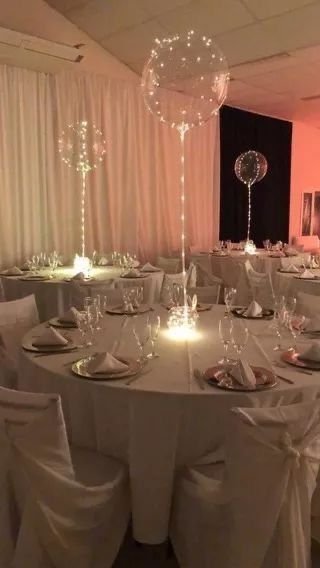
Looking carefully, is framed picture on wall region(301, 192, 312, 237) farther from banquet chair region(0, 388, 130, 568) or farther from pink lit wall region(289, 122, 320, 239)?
banquet chair region(0, 388, 130, 568)

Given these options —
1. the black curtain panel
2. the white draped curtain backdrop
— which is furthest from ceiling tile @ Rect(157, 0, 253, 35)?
the black curtain panel

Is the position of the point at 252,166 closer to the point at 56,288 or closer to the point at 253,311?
the point at 56,288

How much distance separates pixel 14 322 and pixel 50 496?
1734 millimetres

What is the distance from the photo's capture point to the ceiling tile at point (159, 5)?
570 cm

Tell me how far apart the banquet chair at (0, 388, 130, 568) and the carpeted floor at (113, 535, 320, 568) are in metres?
0.32

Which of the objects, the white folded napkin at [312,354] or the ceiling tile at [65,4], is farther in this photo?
the ceiling tile at [65,4]

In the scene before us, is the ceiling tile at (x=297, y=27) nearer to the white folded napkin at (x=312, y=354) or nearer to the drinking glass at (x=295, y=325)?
the drinking glass at (x=295, y=325)

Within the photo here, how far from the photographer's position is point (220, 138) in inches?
373

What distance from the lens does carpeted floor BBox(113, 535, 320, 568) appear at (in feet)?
7.26

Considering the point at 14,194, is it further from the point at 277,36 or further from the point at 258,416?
the point at 258,416

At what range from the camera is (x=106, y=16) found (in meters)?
6.34

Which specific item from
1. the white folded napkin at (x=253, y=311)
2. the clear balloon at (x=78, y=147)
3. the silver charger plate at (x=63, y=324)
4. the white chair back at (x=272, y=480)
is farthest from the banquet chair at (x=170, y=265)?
the white chair back at (x=272, y=480)

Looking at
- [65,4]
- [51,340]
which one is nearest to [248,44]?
[65,4]

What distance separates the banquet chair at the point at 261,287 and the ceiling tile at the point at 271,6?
2.94 m
